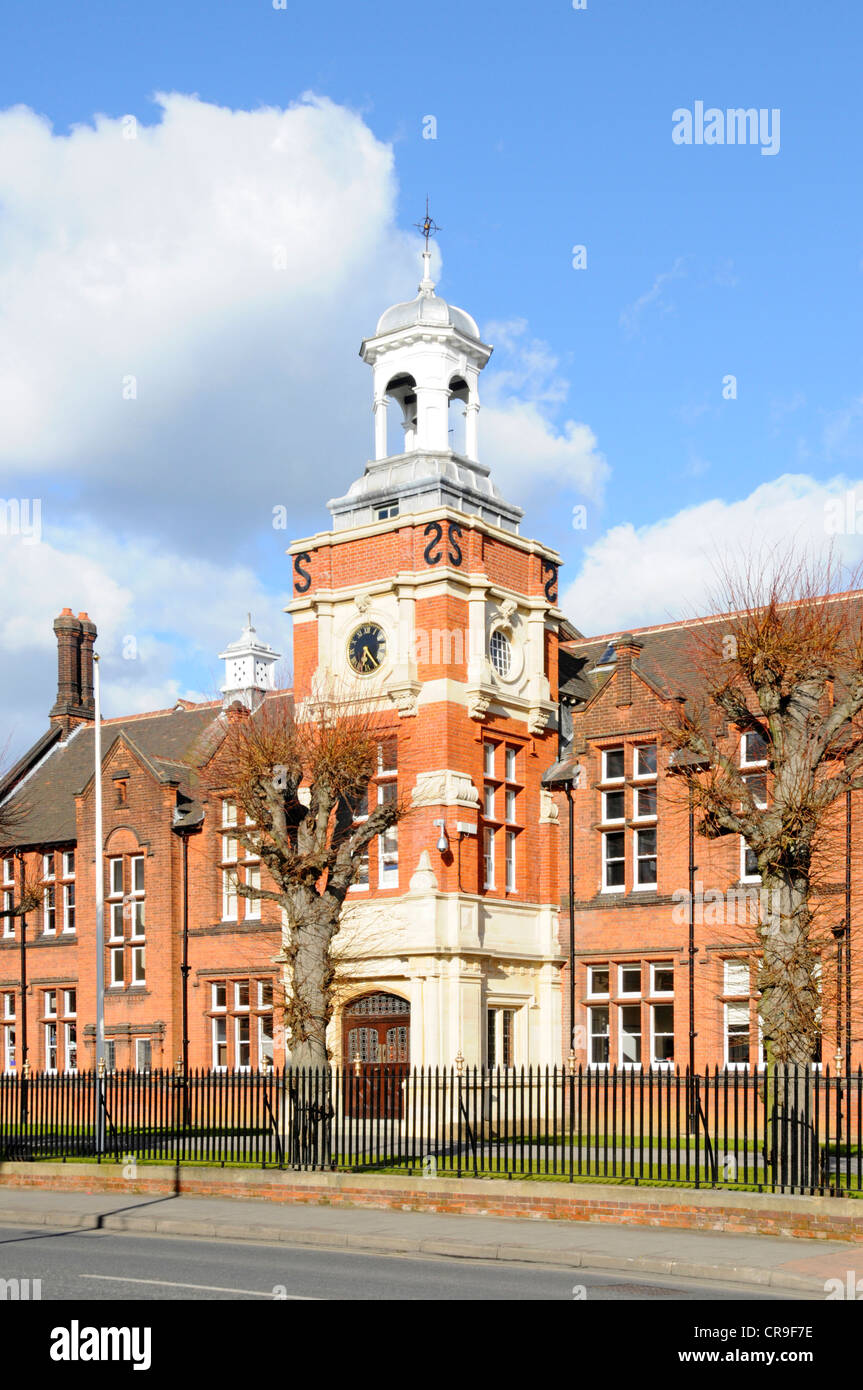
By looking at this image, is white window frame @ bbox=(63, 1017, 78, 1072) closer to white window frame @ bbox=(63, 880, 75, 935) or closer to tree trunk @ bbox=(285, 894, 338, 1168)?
white window frame @ bbox=(63, 880, 75, 935)

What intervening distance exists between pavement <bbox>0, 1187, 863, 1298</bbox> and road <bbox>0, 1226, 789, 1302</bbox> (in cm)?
37

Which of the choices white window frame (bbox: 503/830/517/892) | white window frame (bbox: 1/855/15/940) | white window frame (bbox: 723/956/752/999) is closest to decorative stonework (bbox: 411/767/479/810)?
white window frame (bbox: 503/830/517/892)

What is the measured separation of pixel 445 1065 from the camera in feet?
104

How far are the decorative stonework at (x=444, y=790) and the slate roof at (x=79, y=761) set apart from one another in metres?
8.74

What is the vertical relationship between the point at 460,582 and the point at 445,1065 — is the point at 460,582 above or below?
above

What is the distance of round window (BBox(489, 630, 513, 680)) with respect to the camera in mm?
34781

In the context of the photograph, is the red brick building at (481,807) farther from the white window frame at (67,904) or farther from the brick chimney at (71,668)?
the brick chimney at (71,668)

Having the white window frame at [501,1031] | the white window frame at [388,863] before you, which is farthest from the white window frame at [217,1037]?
the white window frame at [501,1031]

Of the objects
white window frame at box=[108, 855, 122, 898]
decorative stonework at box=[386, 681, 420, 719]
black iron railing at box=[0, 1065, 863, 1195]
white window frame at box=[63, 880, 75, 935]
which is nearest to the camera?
black iron railing at box=[0, 1065, 863, 1195]

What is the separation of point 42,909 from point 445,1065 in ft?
58.1

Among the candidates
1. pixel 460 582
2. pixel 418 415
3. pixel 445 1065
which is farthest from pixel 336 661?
pixel 445 1065

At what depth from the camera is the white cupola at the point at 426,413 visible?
1384 inches
